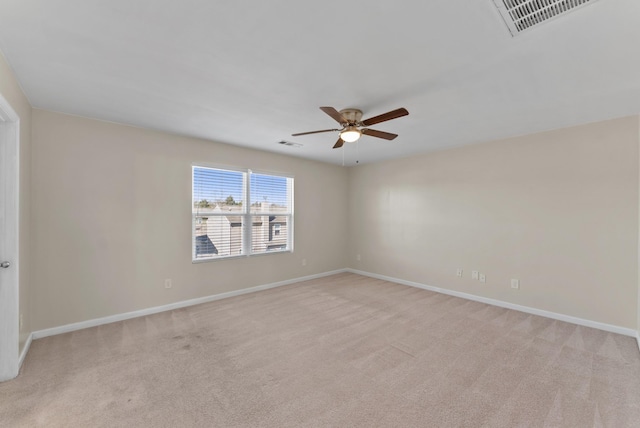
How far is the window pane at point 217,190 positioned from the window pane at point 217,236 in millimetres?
140

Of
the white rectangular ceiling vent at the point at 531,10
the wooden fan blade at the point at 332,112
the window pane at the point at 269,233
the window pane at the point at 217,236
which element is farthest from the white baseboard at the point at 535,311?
the wooden fan blade at the point at 332,112

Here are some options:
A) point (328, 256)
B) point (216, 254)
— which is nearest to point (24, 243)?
point (216, 254)

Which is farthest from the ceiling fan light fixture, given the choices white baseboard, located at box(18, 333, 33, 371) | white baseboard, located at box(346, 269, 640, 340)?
white baseboard, located at box(18, 333, 33, 371)

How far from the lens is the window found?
168 inches

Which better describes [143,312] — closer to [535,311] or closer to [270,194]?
[270,194]

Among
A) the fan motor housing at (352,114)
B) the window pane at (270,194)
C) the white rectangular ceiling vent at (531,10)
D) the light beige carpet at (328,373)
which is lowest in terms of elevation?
the light beige carpet at (328,373)

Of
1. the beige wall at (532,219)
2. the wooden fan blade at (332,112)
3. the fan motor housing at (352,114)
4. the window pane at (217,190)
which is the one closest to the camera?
the wooden fan blade at (332,112)

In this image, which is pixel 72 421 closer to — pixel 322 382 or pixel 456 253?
pixel 322 382

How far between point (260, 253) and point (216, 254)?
0.79m

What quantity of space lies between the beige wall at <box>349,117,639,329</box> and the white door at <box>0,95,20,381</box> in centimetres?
517

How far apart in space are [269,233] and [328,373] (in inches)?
123

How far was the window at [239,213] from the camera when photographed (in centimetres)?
427

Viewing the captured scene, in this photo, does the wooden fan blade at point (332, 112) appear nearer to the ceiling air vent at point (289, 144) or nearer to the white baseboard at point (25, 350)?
the ceiling air vent at point (289, 144)

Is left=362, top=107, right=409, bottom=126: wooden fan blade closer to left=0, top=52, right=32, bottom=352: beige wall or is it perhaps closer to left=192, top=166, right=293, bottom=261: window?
left=192, top=166, right=293, bottom=261: window
